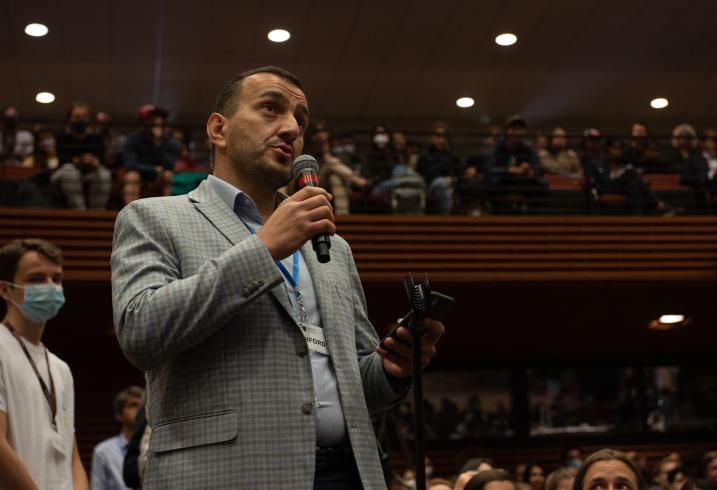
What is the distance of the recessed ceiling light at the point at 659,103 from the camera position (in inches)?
570

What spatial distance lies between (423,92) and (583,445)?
5.13m

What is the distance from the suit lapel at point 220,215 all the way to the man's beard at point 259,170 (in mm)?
88

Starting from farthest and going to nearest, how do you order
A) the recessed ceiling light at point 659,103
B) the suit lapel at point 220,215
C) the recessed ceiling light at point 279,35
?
the recessed ceiling light at point 659,103, the recessed ceiling light at point 279,35, the suit lapel at point 220,215

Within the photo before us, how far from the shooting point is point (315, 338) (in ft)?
7.33

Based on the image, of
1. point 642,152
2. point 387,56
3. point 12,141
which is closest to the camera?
point 12,141

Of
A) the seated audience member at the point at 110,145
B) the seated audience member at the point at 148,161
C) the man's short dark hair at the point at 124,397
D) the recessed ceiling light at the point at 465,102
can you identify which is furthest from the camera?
the recessed ceiling light at the point at 465,102

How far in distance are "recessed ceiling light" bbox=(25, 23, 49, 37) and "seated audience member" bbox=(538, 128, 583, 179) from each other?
593cm

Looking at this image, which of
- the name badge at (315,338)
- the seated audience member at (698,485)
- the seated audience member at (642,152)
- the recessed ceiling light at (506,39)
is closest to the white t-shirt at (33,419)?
the name badge at (315,338)

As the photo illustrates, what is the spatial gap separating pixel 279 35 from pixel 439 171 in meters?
3.34

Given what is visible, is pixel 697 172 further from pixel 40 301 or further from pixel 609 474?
pixel 40 301

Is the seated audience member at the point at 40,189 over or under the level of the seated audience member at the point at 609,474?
over

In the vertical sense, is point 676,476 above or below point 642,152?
below

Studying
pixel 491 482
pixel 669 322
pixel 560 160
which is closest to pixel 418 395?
pixel 491 482

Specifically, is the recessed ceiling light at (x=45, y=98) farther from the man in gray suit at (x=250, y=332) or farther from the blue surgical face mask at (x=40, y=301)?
the man in gray suit at (x=250, y=332)
